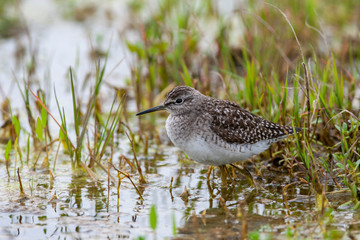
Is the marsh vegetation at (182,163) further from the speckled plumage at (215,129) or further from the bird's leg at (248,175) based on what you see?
the speckled plumage at (215,129)

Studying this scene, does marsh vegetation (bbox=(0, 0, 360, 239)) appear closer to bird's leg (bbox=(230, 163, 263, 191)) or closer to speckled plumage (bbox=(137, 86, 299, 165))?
bird's leg (bbox=(230, 163, 263, 191))

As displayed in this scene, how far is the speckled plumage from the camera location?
18.7 ft

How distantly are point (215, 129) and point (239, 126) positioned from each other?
1.05 feet

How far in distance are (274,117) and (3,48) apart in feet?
21.9

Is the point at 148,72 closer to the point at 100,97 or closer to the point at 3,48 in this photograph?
the point at 100,97

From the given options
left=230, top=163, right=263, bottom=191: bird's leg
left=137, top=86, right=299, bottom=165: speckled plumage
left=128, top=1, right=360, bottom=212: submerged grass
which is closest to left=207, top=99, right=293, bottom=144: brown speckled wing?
left=137, top=86, right=299, bottom=165: speckled plumage

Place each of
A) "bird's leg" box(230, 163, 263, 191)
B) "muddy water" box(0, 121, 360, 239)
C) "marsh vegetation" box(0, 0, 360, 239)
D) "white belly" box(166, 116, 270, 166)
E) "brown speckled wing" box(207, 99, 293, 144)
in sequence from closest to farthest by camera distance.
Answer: "muddy water" box(0, 121, 360, 239)
"marsh vegetation" box(0, 0, 360, 239)
"white belly" box(166, 116, 270, 166)
"brown speckled wing" box(207, 99, 293, 144)
"bird's leg" box(230, 163, 263, 191)

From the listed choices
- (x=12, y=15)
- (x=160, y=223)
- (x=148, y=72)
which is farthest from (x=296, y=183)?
(x=12, y=15)

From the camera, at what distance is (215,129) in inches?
229

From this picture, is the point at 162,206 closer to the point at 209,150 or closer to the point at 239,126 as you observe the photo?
the point at 209,150

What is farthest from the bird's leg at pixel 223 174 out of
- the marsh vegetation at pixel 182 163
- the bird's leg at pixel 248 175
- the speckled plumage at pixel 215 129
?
the speckled plumage at pixel 215 129

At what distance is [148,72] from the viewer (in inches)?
356

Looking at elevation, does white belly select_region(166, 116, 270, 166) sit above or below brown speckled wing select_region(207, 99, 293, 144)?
below

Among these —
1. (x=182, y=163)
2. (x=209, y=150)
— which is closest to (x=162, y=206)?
(x=209, y=150)
